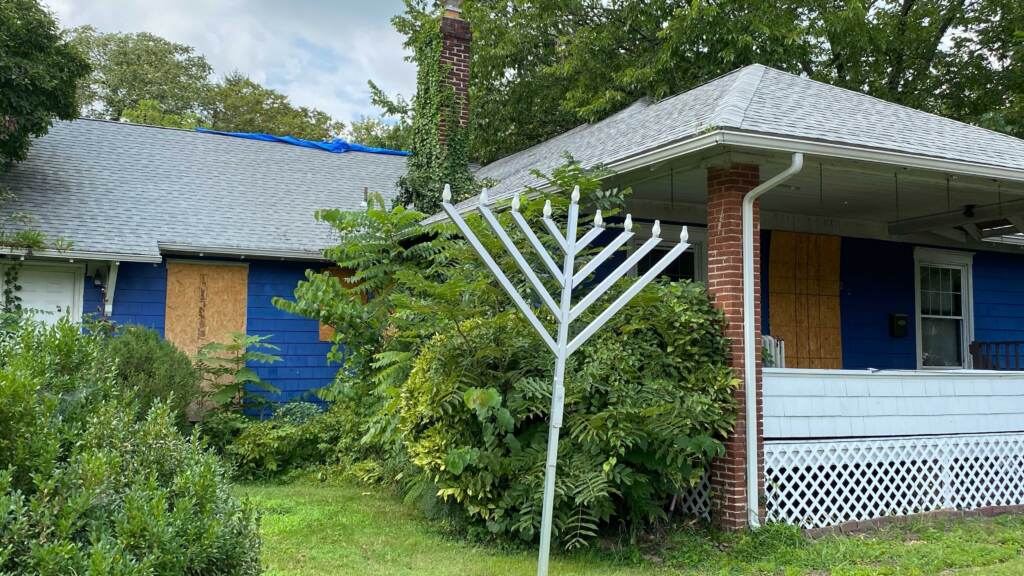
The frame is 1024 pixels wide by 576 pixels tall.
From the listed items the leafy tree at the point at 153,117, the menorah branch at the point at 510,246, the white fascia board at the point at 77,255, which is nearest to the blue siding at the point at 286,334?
the white fascia board at the point at 77,255

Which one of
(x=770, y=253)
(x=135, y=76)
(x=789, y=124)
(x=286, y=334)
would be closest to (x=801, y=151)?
(x=789, y=124)

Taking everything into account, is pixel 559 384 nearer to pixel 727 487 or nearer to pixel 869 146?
pixel 727 487

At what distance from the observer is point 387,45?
23578 mm

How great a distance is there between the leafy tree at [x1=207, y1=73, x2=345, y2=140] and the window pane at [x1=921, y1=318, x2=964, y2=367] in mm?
23280

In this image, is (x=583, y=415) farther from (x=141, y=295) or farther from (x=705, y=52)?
(x=705, y=52)

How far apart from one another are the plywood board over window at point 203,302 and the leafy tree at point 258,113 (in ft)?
65.1

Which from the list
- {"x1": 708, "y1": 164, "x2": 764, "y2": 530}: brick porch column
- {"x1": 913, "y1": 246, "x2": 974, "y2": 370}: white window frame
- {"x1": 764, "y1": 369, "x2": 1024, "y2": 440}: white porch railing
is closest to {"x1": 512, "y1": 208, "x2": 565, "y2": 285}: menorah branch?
{"x1": 708, "y1": 164, "x2": 764, "y2": 530}: brick porch column

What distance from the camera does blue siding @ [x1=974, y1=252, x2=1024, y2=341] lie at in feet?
40.4

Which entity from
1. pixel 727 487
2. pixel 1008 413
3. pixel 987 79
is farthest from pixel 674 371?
pixel 987 79

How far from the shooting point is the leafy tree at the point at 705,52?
677 inches

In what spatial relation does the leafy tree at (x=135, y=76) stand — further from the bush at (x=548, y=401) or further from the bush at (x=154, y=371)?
the bush at (x=548, y=401)

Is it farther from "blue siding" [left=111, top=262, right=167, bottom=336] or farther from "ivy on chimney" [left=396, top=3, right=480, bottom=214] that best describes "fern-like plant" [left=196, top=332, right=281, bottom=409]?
"ivy on chimney" [left=396, top=3, right=480, bottom=214]

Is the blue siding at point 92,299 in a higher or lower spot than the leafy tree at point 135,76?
lower

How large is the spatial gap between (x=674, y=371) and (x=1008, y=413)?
4074mm
